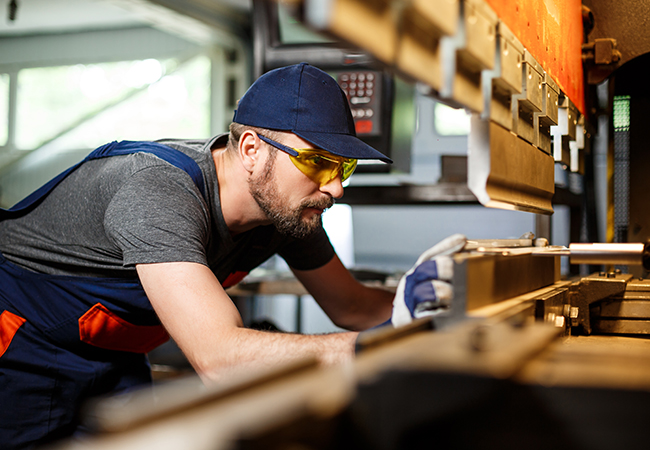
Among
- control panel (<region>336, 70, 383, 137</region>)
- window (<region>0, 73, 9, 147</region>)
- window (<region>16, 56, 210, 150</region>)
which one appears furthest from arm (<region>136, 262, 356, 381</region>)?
window (<region>0, 73, 9, 147</region>)

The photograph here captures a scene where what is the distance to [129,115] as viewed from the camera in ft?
13.5

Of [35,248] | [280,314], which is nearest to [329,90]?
[35,248]

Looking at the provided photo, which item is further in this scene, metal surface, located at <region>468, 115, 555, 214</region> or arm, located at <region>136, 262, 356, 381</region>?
arm, located at <region>136, 262, 356, 381</region>

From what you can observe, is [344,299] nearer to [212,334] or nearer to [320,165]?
[320,165]

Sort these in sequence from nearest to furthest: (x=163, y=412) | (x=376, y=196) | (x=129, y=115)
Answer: (x=163, y=412)
(x=376, y=196)
(x=129, y=115)

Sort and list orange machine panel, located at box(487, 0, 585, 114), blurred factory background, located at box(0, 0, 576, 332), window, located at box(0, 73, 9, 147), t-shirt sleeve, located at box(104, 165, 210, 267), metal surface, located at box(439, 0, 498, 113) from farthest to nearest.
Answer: window, located at box(0, 73, 9, 147) < blurred factory background, located at box(0, 0, 576, 332) < t-shirt sleeve, located at box(104, 165, 210, 267) < orange machine panel, located at box(487, 0, 585, 114) < metal surface, located at box(439, 0, 498, 113)

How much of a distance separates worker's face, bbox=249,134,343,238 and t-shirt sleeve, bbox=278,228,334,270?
0.74 feet

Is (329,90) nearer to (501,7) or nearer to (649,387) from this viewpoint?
(501,7)

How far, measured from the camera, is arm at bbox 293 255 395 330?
171 cm

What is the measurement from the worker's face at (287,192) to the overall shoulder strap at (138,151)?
147 mm

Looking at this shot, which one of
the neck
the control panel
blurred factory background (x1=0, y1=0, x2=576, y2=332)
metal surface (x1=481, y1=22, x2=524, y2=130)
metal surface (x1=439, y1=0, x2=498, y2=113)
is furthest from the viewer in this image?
blurred factory background (x1=0, y1=0, x2=576, y2=332)

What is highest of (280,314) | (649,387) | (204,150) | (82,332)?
(204,150)

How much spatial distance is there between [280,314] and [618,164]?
277 cm

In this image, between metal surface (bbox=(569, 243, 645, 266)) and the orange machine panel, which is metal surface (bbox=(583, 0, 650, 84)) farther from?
metal surface (bbox=(569, 243, 645, 266))
